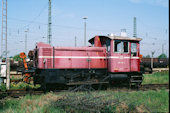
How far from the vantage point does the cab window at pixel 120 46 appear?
9.96 metres

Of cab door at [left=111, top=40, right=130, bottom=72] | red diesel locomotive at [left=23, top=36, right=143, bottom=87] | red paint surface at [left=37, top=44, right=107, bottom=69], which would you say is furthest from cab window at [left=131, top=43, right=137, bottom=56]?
red paint surface at [left=37, top=44, right=107, bottom=69]

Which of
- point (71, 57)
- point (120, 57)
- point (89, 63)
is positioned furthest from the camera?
point (120, 57)

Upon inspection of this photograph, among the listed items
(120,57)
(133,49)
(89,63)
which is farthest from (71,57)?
(133,49)

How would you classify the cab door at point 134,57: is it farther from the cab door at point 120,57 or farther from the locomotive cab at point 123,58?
the cab door at point 120,57

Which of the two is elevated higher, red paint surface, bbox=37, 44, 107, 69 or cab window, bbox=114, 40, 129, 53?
cab window, bbox=114, 40, 129, 53

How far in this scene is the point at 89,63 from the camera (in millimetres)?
9773

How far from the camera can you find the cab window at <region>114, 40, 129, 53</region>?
996cm

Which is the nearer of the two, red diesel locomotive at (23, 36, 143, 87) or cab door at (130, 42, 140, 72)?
red diesel locomotive at (23, 36, 143, 87)

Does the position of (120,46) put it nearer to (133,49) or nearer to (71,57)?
(133,49)

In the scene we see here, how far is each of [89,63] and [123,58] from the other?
81.1 inches

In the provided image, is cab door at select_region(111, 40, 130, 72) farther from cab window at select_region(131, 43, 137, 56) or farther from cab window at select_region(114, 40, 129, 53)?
cab window at select_region(131, 43, 137, 56)

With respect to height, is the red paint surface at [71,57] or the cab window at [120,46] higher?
the cab window at [120,46]

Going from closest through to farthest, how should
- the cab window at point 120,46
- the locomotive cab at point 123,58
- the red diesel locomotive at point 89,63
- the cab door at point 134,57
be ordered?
the red diesel locomotive at point 89,63, the locomotive cab at point 123,58, the cab window at point 120,46, the cab door at point 134,57

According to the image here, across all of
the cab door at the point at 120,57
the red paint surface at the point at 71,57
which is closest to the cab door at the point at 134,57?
the cab door at the point at 120,57
